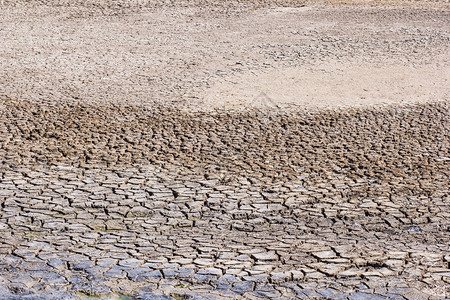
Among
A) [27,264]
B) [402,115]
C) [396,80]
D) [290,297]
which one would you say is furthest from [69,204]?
[396,80]

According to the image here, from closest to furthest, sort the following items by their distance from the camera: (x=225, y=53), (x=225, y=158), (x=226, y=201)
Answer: (x=226, y=201)
(x=225, y=158)
(x=225, y=53)

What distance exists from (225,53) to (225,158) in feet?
11.7

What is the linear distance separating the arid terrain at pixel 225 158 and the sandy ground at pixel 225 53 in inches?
1.6

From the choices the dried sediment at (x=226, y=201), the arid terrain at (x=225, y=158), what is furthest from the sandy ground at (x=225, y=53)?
the dried sediment at (x=226, y=201)

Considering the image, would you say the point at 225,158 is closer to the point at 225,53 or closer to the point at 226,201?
the point at 226,201

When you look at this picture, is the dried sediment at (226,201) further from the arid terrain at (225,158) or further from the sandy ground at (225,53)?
the sandy ground at (225,53)

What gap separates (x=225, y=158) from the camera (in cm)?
564

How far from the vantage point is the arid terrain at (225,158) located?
3.82 m

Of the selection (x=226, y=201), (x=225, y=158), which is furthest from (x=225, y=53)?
(x=226, y=201)

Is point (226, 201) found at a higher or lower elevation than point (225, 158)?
lower

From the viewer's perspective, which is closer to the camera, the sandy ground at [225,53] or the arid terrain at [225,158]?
the arid terrain at [225,158]

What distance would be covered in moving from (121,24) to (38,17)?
1.52 metres

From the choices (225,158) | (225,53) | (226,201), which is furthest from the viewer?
(225,53)

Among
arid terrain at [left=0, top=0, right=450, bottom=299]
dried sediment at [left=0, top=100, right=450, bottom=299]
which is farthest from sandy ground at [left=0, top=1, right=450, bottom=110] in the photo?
dried sediment at [left=0, top=100, right=450, bottom=299]
